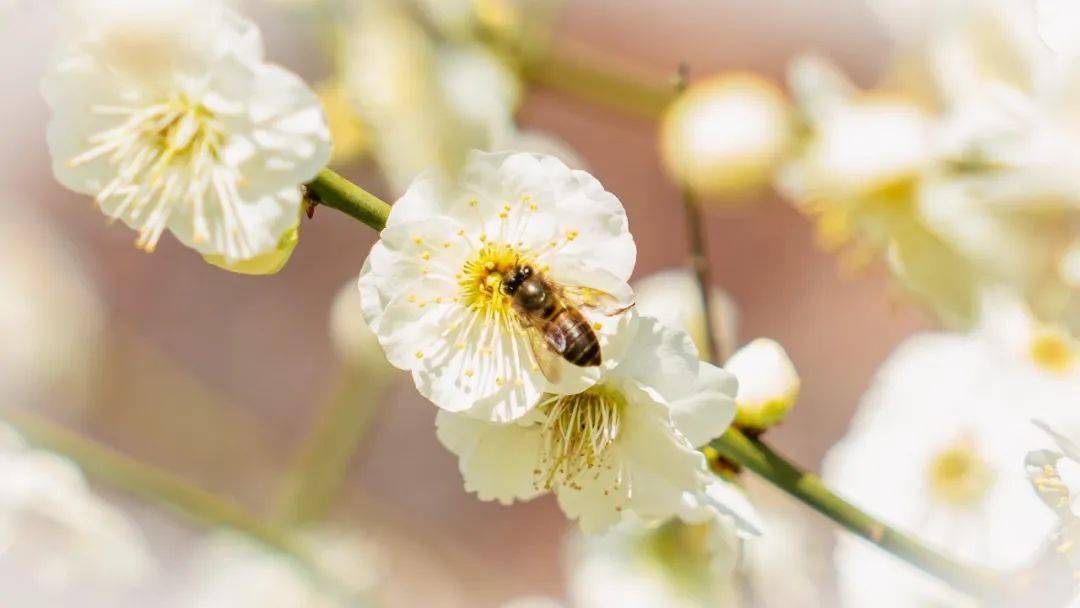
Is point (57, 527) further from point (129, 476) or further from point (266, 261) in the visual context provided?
point (266, 261)

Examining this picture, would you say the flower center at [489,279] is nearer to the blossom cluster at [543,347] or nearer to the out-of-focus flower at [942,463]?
the blossom cluster at [543,347]

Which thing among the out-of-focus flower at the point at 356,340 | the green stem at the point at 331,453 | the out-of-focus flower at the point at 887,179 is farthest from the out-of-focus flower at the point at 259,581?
the out-of-focus flower at the point at 887,179

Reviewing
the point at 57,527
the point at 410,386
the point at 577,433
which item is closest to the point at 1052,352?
the point at 577,433

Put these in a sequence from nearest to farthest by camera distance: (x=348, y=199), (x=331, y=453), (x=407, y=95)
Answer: (x=348, y=199) → (x=407, y=95) → (x=331, y=453)

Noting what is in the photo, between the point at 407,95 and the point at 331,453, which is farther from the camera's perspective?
the point at 331,453

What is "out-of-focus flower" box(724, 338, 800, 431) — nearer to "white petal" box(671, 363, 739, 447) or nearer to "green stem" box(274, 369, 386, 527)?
"white petal" box(671, 363, 739, 447)

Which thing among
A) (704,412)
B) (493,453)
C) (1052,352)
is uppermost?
(1052,352)
